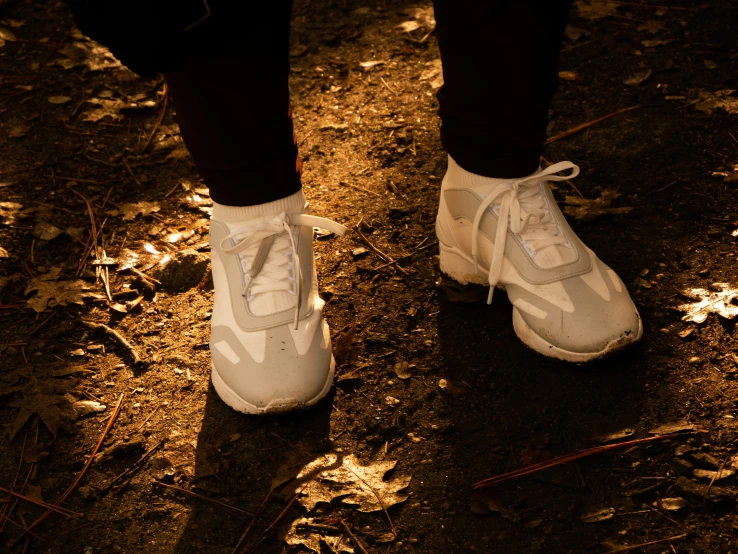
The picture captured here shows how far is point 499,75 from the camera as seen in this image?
1587 mm

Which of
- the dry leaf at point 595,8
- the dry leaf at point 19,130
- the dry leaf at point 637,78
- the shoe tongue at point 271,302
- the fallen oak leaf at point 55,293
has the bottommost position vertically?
the fallen oak leaf at point 55,293

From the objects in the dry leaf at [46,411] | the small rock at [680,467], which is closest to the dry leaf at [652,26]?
the small rock at [680,467]

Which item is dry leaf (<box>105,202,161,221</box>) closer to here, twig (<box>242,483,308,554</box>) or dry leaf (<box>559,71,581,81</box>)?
twig (<box>242,483,308,554</box>)

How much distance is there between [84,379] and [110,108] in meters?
1.52

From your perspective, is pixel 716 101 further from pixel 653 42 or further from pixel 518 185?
pixel 518 185

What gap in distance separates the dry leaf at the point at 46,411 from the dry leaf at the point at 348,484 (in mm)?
658

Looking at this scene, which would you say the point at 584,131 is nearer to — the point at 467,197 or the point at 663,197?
the point at 663,197

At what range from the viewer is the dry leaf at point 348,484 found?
1.61 metres

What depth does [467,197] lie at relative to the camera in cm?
189

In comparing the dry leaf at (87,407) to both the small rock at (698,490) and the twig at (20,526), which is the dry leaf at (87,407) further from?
the small rock at (698,490)

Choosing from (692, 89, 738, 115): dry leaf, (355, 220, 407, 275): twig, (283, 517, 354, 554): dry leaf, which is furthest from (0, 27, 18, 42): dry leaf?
(692, 89, 738, 115): dry leaf

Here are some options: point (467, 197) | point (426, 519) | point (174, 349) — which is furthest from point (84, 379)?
point (467, 197)

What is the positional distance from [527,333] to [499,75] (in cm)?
68

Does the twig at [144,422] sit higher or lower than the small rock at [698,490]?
higher
